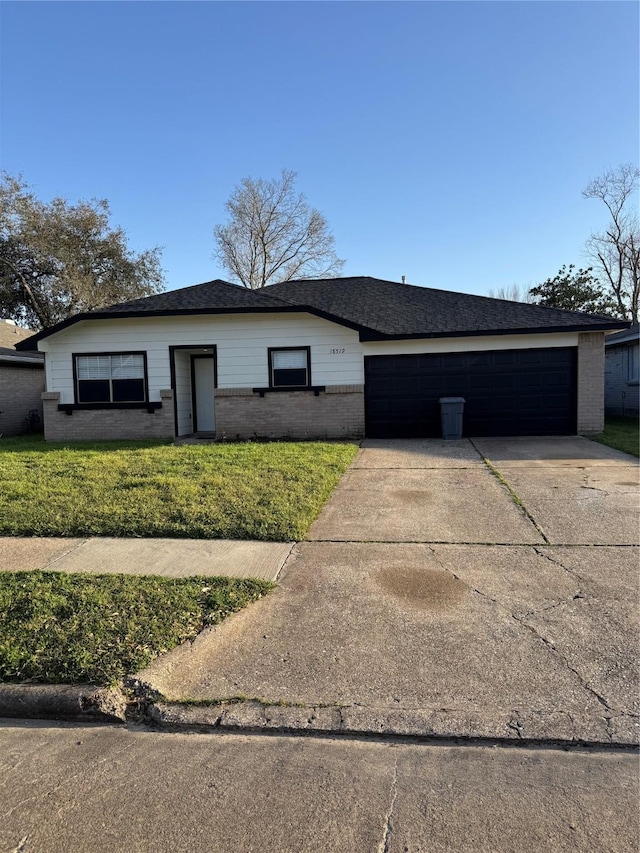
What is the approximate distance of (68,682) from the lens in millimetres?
3205

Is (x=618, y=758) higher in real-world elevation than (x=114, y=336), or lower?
lower

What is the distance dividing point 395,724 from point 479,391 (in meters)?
11.8

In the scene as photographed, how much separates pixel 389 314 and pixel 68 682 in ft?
43.8

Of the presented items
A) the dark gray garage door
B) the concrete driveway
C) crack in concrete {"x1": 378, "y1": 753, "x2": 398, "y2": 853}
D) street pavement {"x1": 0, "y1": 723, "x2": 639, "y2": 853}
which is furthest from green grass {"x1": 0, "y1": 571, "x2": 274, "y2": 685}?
the dark gray garage door

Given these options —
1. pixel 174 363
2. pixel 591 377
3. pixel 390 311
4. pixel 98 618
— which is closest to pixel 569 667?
pixel 98 618

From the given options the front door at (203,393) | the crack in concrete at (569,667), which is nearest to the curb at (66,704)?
the crack in concrete at (569,667)

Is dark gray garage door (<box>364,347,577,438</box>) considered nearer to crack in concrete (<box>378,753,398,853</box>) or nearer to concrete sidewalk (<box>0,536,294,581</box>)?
concrete sidewalk (<box>0,536,294,581</box>)

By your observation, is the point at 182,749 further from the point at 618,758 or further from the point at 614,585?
the point at 614,585

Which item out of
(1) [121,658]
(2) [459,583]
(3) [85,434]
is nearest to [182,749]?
(1) [121,658]

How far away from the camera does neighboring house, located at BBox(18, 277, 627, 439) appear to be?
13.6 meters

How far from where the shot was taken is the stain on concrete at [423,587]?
4230 mm

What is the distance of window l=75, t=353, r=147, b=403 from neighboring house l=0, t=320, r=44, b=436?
438 centimetres

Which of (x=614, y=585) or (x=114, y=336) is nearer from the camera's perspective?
(x=614, y=585)

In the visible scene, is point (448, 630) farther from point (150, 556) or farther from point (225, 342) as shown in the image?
point (225, 342)
